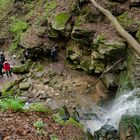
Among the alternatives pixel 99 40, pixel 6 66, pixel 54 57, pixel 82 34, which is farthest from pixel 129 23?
pixel 6 66

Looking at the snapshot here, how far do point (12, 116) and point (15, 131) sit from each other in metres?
1.11

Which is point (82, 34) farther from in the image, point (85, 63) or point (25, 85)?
point (25, 85)

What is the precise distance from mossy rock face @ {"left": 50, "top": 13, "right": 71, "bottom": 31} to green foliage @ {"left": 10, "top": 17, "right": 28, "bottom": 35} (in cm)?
409

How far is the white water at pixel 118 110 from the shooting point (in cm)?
1645

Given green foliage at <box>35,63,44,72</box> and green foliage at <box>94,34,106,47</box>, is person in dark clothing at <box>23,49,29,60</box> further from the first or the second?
green foliage at <box>94,34,106,47</box>

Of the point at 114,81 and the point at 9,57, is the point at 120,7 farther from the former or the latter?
the point at 9,57

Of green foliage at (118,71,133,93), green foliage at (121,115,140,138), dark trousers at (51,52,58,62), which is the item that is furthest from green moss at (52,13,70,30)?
green foliage at (121,115,140,138)

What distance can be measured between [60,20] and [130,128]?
10645 millimetres

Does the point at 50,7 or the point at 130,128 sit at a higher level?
the point at 50,7

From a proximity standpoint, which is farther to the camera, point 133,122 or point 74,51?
point 74,51

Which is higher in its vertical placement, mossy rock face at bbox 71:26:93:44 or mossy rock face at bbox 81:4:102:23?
mossy rock face at bbox 81:4:102:23

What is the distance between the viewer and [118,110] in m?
17.7

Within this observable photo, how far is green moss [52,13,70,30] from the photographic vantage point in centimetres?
2183

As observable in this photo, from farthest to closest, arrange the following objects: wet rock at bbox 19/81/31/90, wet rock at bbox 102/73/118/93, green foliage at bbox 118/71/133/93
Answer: wet rock at bbox 19/81/31/90
wet rock at bbox 102/73/118/93
green foliage at bbox 118/71/133/93
